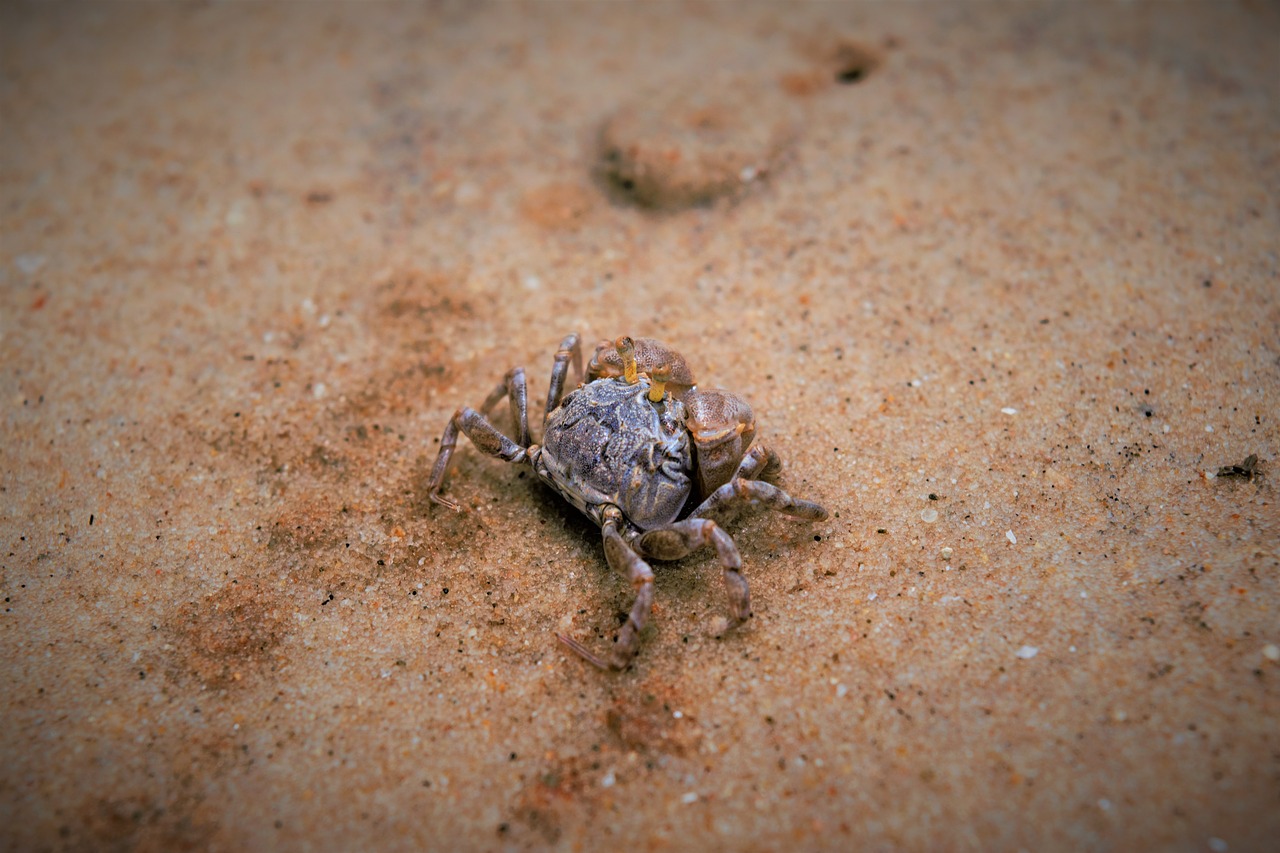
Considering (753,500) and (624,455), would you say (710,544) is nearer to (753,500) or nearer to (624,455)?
(753,500)

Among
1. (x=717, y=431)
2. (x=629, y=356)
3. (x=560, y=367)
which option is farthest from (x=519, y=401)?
(x=717, y=431)

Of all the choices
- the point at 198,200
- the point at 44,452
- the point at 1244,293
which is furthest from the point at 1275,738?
the point at 198,200

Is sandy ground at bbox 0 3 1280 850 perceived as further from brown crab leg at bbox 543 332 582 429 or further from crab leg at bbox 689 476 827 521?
brown crab leg at bbox 543 332 582 429

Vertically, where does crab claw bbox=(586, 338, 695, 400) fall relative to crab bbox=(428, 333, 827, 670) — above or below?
above

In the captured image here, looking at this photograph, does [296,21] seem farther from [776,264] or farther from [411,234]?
[776,264]

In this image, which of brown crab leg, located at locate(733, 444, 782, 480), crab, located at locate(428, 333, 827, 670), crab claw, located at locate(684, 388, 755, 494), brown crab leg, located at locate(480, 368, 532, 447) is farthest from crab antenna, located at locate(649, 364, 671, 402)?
brown crab leg, located at locate(480, 368, 532, 447)

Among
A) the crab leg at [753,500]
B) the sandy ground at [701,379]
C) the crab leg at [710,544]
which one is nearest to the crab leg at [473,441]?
the sandy ground at [701,379]

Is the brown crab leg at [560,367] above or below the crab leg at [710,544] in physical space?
above

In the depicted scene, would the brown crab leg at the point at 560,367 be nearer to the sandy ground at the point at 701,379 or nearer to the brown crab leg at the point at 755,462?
the sandy ground at the point at 701,379
